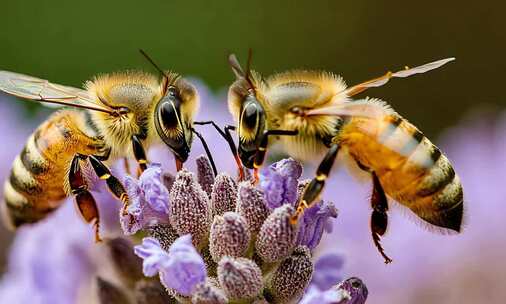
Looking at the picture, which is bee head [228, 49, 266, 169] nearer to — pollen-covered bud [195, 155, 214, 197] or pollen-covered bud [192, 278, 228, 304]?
pollen-covered bud [195, 155, 214, 197]

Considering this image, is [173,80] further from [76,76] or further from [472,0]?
[472,0]

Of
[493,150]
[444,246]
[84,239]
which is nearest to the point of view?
[84,239]

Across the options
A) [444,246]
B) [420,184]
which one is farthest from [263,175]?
[444,246]

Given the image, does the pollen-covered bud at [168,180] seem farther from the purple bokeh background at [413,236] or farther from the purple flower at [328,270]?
the purple bokeh background at [413,236]

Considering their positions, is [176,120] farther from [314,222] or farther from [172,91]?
[314,222]

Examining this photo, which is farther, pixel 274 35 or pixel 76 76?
pixel 274 35

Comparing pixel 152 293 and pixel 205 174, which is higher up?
pixel 205 174

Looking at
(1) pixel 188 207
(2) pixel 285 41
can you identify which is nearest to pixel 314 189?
(1) pixel 188 207
